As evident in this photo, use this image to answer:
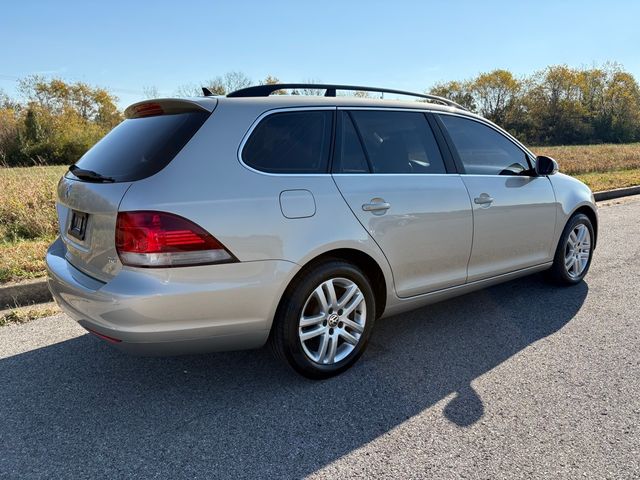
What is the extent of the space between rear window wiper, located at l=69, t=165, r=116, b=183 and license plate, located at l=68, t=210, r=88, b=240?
7.9 inches

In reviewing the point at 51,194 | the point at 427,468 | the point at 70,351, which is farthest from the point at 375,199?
the point at 51,194

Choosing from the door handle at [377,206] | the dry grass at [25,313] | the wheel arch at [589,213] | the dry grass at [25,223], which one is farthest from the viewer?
the dry grass at [25,223]

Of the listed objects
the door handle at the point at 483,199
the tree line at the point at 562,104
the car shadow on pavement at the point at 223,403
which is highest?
the tree line at the point at 562,104

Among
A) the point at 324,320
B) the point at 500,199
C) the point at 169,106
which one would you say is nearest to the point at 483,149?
the point at 500,199

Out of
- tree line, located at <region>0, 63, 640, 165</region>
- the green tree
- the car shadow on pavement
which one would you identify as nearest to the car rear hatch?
the car shadow on pavement

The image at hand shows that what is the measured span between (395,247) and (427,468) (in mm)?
1319

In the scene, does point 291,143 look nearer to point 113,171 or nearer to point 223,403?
point 113,171

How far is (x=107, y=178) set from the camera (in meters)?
2.57

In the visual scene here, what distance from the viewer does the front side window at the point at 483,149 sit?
365cm

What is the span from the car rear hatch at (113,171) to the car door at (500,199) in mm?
1950

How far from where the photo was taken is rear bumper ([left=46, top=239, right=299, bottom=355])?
2320 millimetres

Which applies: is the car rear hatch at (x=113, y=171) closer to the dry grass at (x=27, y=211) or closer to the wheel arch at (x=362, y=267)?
the wheel arch at (x=362, y=267)

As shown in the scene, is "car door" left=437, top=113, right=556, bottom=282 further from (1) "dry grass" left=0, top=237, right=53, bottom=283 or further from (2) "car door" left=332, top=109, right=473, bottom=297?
(1) "dry grass" left=0, top=237, right=53, bottom=283

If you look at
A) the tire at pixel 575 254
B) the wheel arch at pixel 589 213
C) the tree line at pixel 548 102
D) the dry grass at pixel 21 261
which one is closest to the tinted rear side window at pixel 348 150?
the tire at pixel 575 254
